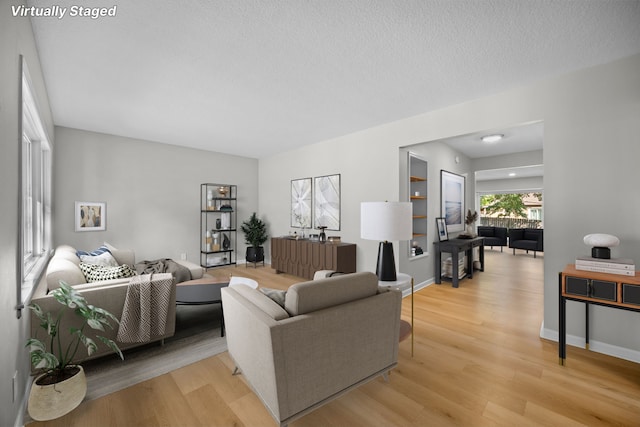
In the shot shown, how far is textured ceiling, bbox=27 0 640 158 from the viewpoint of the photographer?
180 cm

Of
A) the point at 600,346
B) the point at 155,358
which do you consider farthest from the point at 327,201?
the point at 600,346

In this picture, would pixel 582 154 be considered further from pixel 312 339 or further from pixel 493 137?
pixel 312 339

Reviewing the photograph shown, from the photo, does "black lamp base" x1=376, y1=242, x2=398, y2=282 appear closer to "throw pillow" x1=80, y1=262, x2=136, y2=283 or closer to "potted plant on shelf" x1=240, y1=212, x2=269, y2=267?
"throw pillow" x1=80, y1=262, x2=136, y2=283

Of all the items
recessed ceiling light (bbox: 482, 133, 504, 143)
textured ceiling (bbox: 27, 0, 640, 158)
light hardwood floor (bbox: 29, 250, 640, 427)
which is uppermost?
textured ceiling (bbox: 27, 0, 640, 158)

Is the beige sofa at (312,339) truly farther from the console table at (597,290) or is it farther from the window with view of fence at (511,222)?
the window with view of fence at (511,222)

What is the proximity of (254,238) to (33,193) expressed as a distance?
11.4ft

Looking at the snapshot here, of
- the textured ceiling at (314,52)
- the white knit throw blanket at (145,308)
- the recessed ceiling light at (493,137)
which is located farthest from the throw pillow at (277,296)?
the recessed ceiling light at (493,137)

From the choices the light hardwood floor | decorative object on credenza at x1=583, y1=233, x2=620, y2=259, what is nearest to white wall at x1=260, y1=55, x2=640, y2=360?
decorative object on credenza at x1=583, y1=233, x2=620, y2=259

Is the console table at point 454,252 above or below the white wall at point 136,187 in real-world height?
below

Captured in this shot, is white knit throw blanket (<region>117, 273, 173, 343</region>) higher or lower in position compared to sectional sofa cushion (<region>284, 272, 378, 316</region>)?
lower

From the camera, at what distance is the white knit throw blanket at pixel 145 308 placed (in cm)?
225

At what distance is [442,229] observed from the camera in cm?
484

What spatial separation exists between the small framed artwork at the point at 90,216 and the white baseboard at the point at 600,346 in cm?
620

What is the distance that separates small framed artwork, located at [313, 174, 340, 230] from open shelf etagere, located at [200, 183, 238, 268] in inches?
73.0
